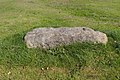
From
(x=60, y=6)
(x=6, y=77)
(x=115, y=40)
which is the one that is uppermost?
(x=115, y=40)

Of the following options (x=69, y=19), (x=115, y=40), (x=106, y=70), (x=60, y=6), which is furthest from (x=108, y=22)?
(x=106, y=70)

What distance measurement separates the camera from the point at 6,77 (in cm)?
945

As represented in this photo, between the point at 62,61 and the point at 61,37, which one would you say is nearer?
the point at 62,61

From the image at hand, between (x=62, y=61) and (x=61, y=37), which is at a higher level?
(x=61, y=37)

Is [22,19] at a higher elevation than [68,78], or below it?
below

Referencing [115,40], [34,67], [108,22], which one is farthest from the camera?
[108,22]

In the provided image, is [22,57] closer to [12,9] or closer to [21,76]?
[21,76]

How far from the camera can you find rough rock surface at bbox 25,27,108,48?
34.7 feet

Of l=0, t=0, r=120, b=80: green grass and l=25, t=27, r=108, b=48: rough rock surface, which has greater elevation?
l=25, t=27, r=108, b=48: rough rock surface

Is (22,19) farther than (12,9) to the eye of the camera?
No

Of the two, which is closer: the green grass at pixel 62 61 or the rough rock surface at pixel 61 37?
the green grass at pixel 62 61

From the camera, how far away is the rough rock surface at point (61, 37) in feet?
34.7

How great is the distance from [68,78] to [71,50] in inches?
56.4

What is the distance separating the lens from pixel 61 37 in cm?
1070
